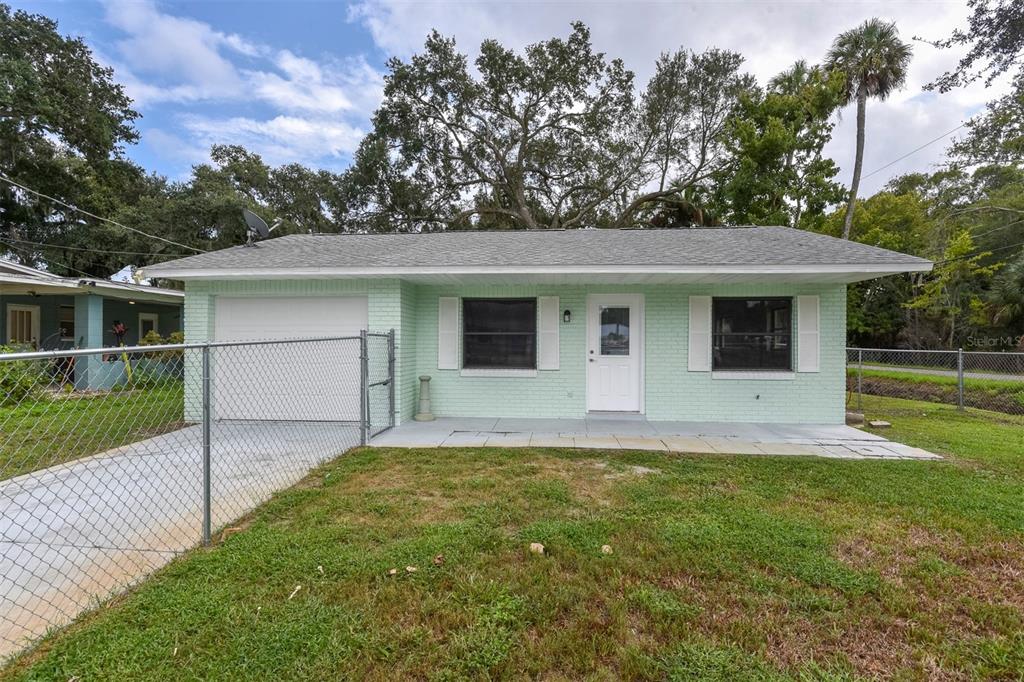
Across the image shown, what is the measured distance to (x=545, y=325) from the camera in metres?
7.52

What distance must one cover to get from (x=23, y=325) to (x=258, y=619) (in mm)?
16135

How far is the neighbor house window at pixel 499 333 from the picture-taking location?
7648 millimetres

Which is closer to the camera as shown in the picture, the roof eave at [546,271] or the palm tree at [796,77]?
the roof eave at [546,271]

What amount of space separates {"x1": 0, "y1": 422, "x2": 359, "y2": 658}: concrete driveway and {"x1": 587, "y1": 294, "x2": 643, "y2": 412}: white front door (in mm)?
4010

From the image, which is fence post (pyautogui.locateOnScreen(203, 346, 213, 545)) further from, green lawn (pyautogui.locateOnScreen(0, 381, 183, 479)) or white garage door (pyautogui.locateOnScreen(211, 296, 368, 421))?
white garage door (pyautogui.locateOnScreen(211, 296, 368, 421))

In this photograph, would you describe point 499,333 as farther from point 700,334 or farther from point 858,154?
point 858,154

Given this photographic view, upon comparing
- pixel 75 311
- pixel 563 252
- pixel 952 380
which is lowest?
pixel 952 380

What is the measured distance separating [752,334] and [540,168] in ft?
52.0

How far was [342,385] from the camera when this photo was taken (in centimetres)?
728

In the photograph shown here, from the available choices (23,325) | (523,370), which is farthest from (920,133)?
(23,325)

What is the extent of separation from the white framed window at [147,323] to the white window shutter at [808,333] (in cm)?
1717

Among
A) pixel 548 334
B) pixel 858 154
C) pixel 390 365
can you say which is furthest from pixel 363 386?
pixel 858 154

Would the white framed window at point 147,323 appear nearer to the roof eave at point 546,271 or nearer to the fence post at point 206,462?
the roof eave at point 546,271

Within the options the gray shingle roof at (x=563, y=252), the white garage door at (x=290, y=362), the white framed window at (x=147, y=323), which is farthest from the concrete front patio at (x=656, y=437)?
the white framed window at (x=147, y=323)
